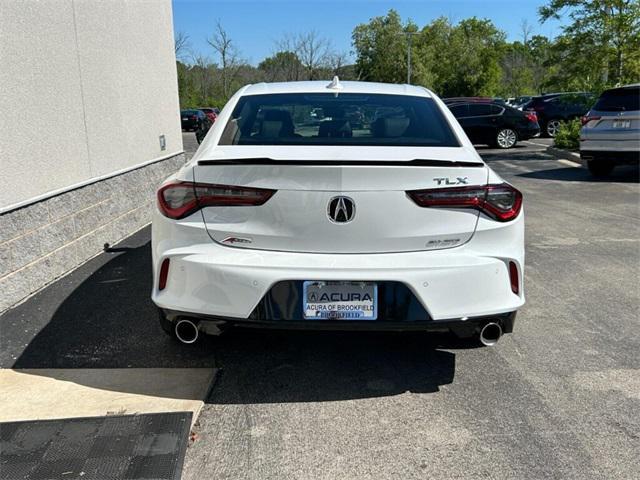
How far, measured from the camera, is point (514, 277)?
312cm

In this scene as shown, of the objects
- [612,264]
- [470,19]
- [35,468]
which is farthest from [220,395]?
[470,19]

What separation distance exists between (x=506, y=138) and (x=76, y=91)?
15776mm

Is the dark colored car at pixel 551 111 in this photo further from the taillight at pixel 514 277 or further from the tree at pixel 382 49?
the tree at pixel 382 49

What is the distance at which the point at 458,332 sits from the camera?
3098 mm

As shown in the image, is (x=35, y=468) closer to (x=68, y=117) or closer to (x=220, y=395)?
(x=220, y=395)

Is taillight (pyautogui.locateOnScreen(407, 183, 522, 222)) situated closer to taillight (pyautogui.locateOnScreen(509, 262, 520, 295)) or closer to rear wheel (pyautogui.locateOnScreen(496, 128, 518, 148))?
taillight (pyautogui.locateOnScreen(509, 262, 520, 295))

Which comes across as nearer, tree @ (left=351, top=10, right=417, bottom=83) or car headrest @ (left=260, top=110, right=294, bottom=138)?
car headrest @ (left=260, top=110, right=294, bottom=138)

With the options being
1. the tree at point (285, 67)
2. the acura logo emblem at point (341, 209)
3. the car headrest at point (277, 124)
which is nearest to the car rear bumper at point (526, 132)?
Result: the car headrest at point (277, 124)

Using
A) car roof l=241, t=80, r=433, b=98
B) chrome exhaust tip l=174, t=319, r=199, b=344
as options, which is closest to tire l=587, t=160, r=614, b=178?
car roof l=241, t=80, r=433, b=98

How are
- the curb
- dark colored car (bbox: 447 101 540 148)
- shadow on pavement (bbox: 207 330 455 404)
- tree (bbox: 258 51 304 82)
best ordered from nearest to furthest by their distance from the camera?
shadow on pavement (bbox: 207 330 455 404) → the curb → dark colored car (bbox: 447 101 540 148) → tree (bbox: 258 51 304 82)

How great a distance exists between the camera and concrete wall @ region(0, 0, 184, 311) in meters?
4.63

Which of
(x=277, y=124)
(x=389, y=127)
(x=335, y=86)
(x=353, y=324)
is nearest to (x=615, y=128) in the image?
(x=335, y=86)

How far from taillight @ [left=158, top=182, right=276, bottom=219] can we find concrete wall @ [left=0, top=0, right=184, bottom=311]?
1987 mm

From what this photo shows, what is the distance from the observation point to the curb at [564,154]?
1446cm
